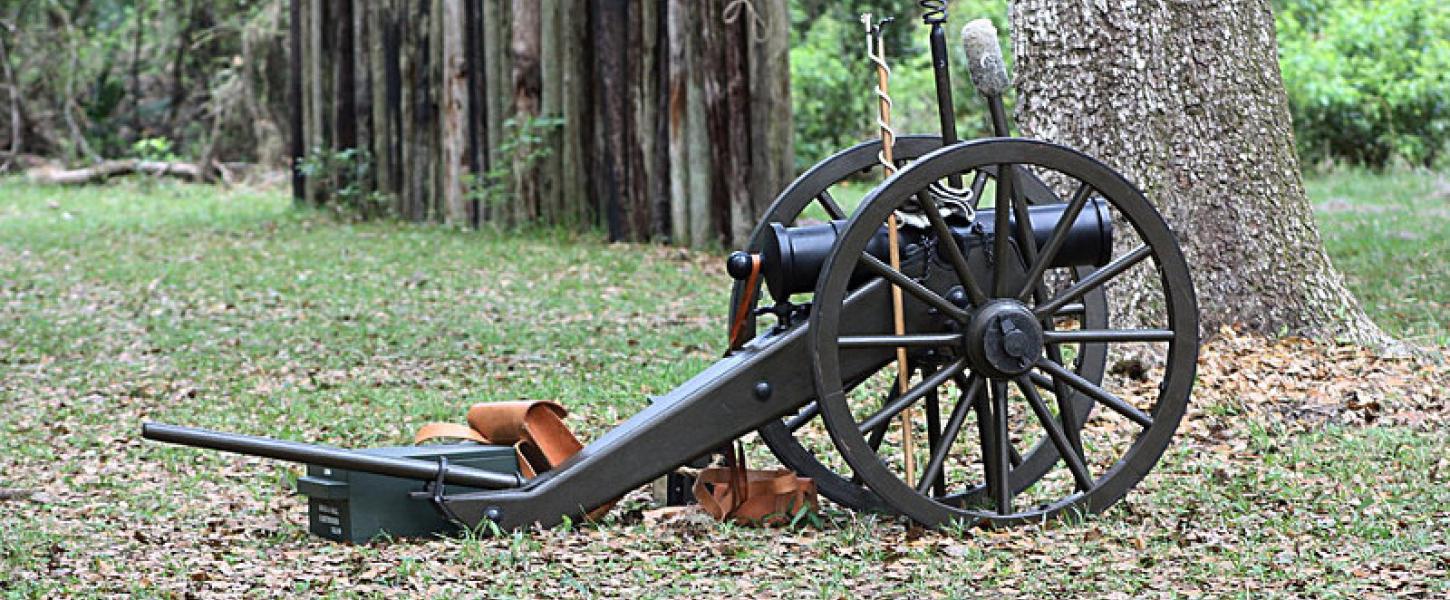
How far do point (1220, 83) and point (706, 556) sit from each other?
3.75 m

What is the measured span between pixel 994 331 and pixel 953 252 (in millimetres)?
247

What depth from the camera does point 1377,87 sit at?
1873 cm

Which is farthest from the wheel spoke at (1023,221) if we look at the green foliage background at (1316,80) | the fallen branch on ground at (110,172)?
the fallen branch on ground at (110,172)

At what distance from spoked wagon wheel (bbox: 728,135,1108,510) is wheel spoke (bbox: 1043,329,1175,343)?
370 millimetres

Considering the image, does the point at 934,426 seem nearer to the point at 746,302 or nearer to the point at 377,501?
the point at 746,302

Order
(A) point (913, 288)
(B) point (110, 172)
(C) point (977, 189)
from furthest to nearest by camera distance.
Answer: (B) point (110, 172)
(C) point (977, 189)
(A) point (913, 288)

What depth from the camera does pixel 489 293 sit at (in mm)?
11406

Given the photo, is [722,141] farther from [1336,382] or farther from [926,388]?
[926,388]

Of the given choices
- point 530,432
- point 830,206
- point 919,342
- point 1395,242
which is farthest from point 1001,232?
point 1395,242

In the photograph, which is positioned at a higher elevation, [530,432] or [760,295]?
[760,295]

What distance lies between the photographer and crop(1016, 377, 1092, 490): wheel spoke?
512 centimetres

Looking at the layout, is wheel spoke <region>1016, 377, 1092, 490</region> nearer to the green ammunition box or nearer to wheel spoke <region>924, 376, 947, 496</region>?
wheel spoke <region>924, 376, 947, 496</region>

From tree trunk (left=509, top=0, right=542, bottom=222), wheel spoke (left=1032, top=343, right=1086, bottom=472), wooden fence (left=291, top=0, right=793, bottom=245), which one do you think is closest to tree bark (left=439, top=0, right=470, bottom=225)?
wooden fence (left=291, top=0, right=793, bottom=245)

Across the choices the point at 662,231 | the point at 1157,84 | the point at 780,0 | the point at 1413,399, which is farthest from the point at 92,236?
the point at 1413,399
